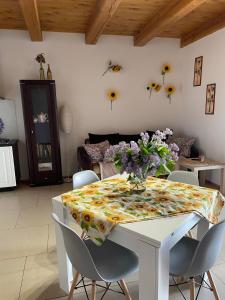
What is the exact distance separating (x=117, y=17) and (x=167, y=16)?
0.83 meters

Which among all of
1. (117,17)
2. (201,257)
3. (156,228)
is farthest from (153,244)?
(117,17)

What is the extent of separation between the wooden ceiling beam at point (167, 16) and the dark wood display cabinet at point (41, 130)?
1.82m

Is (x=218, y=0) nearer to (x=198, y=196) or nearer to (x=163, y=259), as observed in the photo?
(x=198, y=196)

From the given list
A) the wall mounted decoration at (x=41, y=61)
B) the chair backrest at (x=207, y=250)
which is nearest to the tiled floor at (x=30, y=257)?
the chair backrest at (x=207, y=250)

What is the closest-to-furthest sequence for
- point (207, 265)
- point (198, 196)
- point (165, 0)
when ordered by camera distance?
point (207, 265) → point (198, 196) → point (165, 0)

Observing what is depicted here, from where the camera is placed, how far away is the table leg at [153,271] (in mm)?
1174

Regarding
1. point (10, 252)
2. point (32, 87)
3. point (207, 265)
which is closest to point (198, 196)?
point (207, 265)

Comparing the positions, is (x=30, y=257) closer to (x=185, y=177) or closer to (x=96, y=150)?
(x=185, y=177)

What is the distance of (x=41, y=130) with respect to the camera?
423 centimetres

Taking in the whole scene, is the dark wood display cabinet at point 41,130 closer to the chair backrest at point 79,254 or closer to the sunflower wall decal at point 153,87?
the sunflower wall decal at point 153,87

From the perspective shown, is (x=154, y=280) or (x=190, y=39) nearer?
(x=154, y=280)

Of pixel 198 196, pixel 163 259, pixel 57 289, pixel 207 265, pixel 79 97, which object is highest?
pixel 79 97

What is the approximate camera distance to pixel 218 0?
10.4 feet

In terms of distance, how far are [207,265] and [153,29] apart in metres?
3.57
